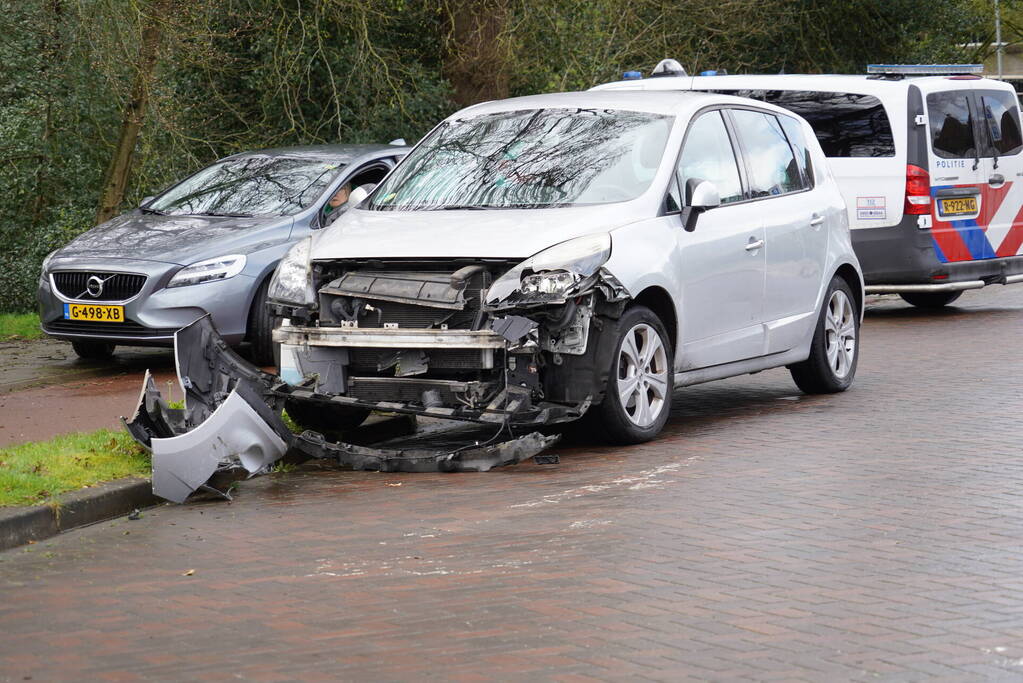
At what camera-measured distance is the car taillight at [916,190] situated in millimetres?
15047

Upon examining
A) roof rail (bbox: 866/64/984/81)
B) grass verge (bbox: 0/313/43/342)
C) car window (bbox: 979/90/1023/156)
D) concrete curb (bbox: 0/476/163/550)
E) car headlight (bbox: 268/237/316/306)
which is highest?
roof rail (bbox: 866/64/984/81)

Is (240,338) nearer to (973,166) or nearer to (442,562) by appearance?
(442,562)

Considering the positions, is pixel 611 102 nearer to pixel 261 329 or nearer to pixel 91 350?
pixel 261 329

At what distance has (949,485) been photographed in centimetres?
743

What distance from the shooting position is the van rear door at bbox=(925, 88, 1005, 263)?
1527cm

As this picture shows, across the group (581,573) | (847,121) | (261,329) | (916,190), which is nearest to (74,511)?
(581,573)

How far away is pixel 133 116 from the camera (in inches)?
695

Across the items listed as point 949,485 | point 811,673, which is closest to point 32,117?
point 949,485

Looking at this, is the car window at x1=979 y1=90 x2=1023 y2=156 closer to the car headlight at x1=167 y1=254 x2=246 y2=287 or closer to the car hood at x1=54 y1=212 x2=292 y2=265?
the car hood at x1=54 y1=212 x2=292 y2=265

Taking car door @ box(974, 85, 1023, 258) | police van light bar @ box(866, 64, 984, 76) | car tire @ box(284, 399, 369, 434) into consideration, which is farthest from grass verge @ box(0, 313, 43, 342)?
car door @ box(974, 85, 1023, 258)

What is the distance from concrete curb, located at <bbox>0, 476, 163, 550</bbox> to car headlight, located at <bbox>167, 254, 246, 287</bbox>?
14.3ft

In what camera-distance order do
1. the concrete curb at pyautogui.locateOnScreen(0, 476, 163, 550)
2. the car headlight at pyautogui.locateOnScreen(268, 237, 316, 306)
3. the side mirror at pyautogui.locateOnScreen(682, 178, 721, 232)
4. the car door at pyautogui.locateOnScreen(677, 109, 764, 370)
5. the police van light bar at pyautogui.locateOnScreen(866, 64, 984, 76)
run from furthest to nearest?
the police van light bar at pyautogui.locateOnScreen(866, 64, 984, 76)
the car door at pyautogui.locateOnScreen(677, 109, 764, 370)
the side mirror at pyautogui.locateOnScreen(682, 178, 721, 232)
the car headlight at pyautogui.locateOnScreen(268, 237, 316, 306)
the concrete curb at pyautogui.locateOnScreen(0, 476, 163, 550)

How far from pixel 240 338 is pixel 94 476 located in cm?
456

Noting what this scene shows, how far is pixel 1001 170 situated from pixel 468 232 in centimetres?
943
